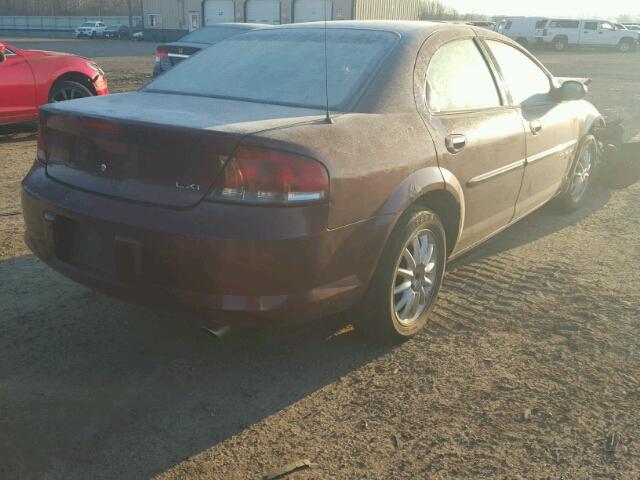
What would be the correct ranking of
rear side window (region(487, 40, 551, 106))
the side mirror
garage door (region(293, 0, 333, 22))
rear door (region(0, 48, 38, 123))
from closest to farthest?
rear side window (region(487, 40, 551, 106)) < the side mirror < rear door (region(0, 48, 38, 123)) < garage door (region(293, 0, 333, 22))

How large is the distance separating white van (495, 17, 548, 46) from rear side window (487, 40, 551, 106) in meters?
39.9

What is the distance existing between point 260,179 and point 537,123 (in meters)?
2.62

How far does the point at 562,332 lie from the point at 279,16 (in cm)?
4312

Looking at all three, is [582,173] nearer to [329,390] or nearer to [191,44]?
[329,390]

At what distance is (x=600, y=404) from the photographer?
286 centimetres

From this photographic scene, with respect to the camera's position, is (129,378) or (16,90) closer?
(129,378)

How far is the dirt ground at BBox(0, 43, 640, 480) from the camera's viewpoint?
8.08 feet

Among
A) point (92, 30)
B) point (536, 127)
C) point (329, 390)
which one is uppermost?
point (536, 127)

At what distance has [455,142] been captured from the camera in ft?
11.2

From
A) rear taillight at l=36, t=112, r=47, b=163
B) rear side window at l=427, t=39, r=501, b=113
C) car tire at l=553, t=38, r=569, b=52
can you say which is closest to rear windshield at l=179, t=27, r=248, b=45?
rear side window at l=427, t=39, r=501, b=113

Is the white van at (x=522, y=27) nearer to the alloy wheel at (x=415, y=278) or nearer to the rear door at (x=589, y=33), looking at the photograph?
the rear door at (x=589, y=33)

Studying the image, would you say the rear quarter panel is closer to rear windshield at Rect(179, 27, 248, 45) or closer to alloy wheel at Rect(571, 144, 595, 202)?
rear windshield at Rect(179, 27, 248, 45)

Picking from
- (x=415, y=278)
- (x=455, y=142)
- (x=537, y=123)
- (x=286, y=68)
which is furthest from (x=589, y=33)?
(x=415, y=278)

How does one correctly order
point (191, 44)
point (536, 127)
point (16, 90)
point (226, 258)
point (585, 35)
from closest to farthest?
point (226, 258), point (536, 127), point (16, 90), point (191, 44), point (585, 35)
